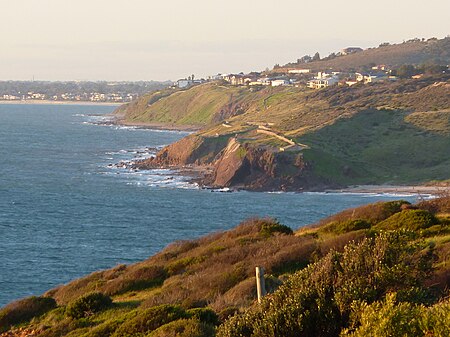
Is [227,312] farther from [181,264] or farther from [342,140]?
[342,140]

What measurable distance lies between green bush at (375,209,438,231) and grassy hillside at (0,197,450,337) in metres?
0.05

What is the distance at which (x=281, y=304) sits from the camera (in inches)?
510

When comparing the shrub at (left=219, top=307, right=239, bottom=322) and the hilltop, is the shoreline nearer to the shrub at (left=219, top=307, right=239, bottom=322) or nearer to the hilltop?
the hilltop

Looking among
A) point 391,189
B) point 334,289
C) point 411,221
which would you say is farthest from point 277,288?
point 391,189

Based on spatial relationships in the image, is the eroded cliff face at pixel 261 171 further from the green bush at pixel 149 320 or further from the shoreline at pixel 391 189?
the green bush at pixel 149 320

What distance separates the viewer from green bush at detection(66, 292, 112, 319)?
68.2ft

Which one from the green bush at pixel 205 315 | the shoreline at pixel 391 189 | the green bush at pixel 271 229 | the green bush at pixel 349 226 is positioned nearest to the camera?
the green bush at pixel 205 315

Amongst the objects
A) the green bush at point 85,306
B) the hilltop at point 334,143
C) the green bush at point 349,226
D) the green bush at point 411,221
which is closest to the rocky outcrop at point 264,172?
the hilltop at point 334,143

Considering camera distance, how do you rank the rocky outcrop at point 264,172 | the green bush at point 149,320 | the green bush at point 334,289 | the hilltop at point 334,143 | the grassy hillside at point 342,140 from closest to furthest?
the green bush at point 334,289 < the green bush at point 149,320 < the rocky outcrop at point 264,172 < the hilltop at point 334,143 < the grassy hillside at point 342,140

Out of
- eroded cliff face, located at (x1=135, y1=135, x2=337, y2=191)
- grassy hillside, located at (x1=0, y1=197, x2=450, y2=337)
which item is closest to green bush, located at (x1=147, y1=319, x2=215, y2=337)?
grassy hillside, located at (x1=0, y1=197, x2=450, y2=337)

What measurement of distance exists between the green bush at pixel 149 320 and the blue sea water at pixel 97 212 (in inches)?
1076

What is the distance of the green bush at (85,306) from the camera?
68.2 ft

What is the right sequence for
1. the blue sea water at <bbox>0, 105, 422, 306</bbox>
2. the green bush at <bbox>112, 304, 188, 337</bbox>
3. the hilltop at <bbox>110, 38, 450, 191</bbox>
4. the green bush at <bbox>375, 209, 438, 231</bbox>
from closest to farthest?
the green bush at <bbox>112, 304, 188, 337</bbox>, the green bush at <bbox>375, 209, 438, 231</bbox>, the blue sea water at <bbox>0, 105, 422, 306</bbox>, the hilltop at <bbox>110, 38, 450, 191</bbox>

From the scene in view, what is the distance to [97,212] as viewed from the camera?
3233 inches
